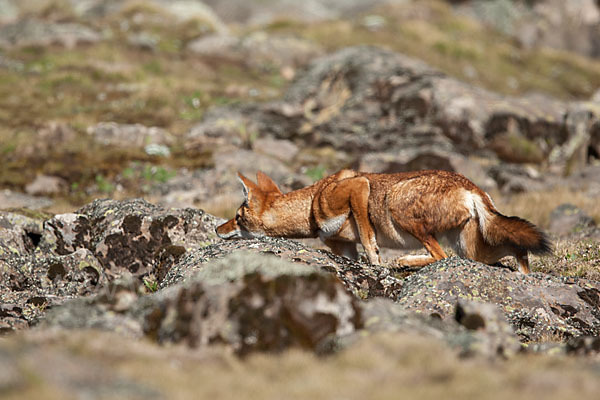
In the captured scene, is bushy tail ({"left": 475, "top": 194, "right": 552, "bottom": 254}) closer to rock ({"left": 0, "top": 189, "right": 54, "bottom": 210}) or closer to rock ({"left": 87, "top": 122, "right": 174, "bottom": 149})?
rock ({"left": 0, "top": 189, "right": 54, "bottom": 210})

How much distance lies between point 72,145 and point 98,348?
17.2 m

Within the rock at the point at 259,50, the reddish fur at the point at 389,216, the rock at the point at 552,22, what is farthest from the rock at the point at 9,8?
the reddish fur at the point at 389,216

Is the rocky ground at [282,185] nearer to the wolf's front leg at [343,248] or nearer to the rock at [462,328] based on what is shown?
the rock at [462,328]

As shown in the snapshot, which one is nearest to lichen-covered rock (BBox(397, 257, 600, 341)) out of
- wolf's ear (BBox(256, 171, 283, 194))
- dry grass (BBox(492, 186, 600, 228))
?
wolf's ear (BBox(256, 171, 283, 194))

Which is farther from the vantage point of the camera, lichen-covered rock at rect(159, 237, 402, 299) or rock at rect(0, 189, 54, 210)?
rock at rect(0, 189, 54, 210)

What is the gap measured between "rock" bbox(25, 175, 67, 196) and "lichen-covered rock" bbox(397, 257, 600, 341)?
12.9 meters

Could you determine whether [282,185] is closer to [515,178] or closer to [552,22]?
[515,178]

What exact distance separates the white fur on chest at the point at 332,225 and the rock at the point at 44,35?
29.5m

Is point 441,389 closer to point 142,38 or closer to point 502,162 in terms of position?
point 502,162

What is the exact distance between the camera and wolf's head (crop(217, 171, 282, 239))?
930 centimetres

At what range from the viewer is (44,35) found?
33.6 meters

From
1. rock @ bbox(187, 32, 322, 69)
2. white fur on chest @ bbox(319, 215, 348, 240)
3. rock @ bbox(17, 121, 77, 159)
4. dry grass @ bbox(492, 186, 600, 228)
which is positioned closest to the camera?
white fur on chest @ bbox(319, 215, 348, 240)

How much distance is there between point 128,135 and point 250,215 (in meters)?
13.0

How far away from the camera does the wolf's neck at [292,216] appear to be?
9.06m
